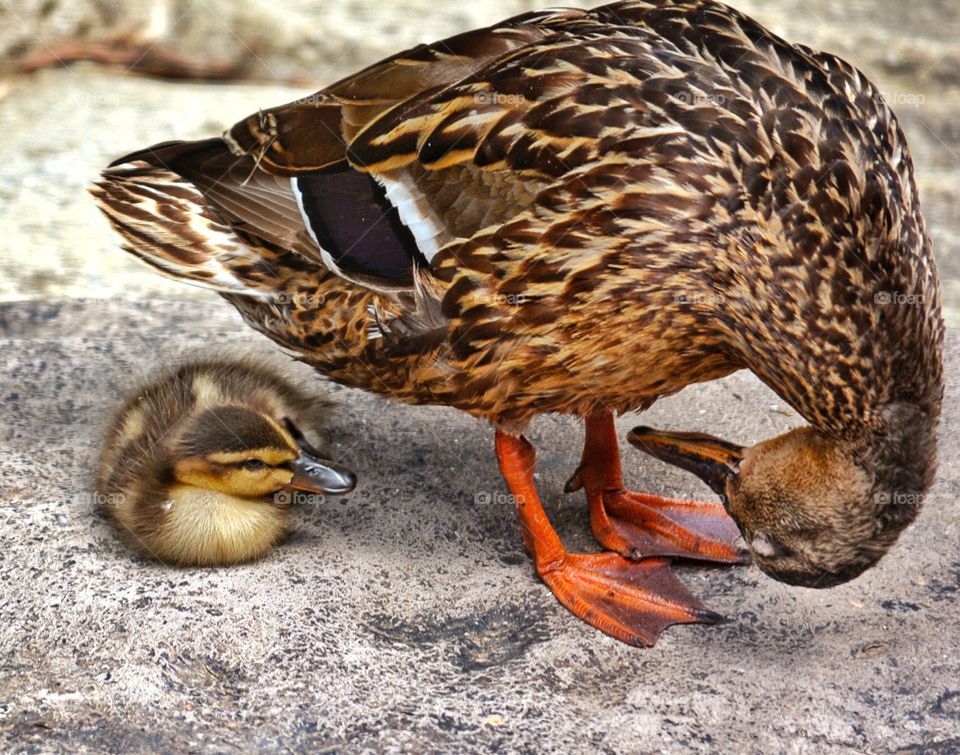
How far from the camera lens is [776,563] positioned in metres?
3.15

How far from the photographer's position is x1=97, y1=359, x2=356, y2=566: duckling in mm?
3598

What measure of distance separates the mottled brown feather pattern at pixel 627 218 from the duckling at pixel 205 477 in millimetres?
322

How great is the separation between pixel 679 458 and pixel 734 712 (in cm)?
75

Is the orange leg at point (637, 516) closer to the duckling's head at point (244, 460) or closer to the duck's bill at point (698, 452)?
the duck's bill at point (698, 452)

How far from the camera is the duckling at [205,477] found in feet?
11.8

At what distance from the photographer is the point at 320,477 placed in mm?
3680

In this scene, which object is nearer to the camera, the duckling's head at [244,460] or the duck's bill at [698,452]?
the duck's bill at [698,452]

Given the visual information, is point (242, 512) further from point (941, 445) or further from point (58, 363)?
point (941, 445)

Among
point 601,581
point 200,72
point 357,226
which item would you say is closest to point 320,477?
point 357,226

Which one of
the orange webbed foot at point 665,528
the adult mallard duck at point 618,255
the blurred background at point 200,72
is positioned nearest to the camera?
the adult mallard duck at point 618,255

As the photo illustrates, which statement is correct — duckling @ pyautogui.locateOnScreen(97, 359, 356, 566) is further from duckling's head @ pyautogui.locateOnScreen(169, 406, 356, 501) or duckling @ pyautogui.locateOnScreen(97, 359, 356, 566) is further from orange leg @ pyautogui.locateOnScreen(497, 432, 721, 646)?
orange leg @ pyautogui.locateOnScreen(497, 432, 721, 646)

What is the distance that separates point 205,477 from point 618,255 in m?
1.38

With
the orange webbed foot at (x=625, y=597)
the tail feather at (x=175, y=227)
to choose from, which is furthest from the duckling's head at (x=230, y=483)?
the orange webbed foot at (x=625, y=597)

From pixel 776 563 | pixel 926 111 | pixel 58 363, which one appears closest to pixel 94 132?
pixel 58 363
